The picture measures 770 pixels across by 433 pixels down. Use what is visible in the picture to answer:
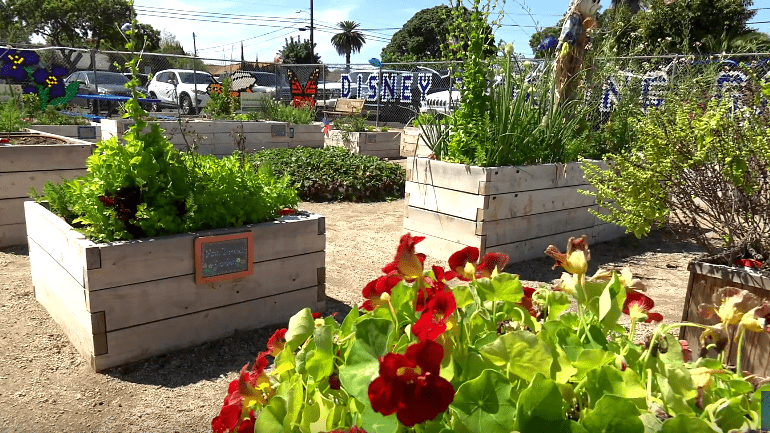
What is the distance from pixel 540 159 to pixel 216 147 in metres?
7.56

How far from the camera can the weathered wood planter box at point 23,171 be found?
4938 millimetres

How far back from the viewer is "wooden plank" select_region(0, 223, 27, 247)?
197 inches

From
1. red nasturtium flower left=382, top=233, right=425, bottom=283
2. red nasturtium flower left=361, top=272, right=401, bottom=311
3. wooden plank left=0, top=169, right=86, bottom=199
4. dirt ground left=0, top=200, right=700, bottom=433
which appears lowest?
dirt ground left=0, top=200, right=700, bottom=433

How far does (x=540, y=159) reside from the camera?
5.02 m

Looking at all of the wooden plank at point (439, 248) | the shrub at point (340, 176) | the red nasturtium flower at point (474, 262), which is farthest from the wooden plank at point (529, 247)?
the red nasturtium flower at point (474, 262)

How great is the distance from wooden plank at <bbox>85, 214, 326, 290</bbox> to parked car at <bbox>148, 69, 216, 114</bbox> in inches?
716

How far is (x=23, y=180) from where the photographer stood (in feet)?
16.5

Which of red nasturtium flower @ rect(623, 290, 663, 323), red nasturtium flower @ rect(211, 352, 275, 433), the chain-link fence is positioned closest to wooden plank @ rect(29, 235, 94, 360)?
red nasturtium flower @ rect(211, 352, 275, 433)

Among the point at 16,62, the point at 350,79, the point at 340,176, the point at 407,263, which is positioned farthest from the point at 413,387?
the point at 350,79

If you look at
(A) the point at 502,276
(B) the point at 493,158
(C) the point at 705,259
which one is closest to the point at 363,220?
(B) the point at 493,158

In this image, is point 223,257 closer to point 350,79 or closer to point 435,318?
point 435,318

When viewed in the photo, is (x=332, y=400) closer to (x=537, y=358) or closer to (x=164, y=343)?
(x=537, y=358)

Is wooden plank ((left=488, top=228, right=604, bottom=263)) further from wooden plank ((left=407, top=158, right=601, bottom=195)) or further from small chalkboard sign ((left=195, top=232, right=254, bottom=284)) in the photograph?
small chalkboard sign ((left=195, top=232, right=254, bottom=284))

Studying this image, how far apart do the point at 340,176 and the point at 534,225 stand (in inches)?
135
